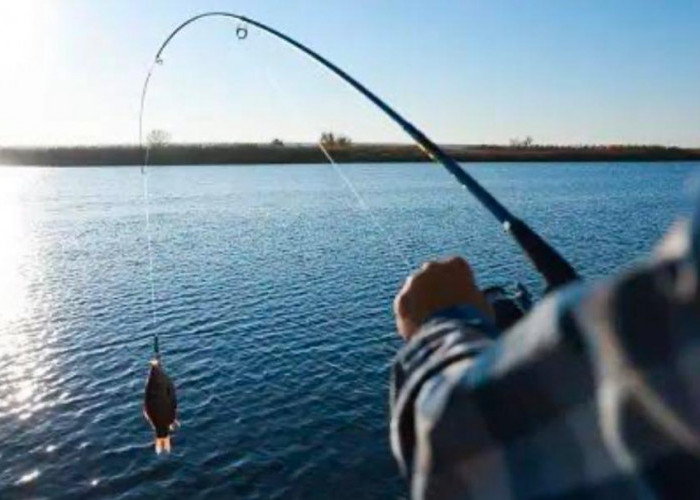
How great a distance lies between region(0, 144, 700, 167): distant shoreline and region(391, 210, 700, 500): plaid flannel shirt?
11818cm

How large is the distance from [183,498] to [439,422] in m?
13.3

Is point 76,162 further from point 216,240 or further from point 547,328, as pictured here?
point 547,328

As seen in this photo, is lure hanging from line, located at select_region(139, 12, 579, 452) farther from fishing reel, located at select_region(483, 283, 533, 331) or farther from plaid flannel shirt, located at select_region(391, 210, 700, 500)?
plaid flannel shirt, located at select_region(391, 210, 700, 500)

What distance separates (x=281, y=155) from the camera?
131625 millimetres

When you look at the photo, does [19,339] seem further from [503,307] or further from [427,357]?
[427,357]

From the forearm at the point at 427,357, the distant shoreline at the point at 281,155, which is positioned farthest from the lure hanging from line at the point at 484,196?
the distant shoreline at the point at 281,155

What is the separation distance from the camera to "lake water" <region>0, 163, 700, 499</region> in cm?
1431

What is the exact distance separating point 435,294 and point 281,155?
432 ft

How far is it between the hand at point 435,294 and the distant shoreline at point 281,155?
386 feet

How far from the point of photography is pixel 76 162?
13650 cm

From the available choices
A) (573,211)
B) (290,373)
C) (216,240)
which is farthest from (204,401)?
(573,211)

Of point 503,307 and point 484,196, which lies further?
point 484,196

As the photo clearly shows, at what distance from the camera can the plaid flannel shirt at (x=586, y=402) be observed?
0.76 meters

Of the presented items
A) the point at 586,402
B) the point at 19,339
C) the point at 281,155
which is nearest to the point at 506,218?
the point at 586,402
